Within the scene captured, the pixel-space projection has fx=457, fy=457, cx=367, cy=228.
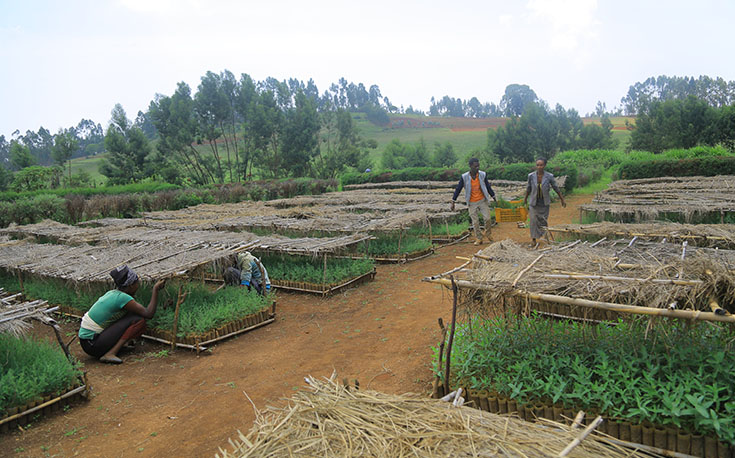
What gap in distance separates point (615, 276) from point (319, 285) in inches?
212

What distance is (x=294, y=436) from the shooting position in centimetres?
261

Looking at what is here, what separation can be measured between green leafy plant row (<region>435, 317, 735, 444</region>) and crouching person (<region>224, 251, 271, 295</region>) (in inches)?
156

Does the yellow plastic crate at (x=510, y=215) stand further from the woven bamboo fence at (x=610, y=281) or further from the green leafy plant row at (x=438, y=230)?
the woven bamboo fence at (x=610, y=281)

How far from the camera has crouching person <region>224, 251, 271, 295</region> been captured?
24.5 ft

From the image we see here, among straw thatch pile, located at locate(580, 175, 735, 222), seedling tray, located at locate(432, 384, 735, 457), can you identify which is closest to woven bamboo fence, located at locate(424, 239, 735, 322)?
seedling tray, located at locate(432, 384, 735, 457)

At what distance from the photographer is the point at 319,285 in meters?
8.23

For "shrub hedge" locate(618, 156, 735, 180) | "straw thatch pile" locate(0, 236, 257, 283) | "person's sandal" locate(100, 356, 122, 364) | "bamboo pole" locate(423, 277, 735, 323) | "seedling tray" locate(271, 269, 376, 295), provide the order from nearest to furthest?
"bamboo pole" locate(423, 277, 735, 323), "person's sandal" locate(100, 356, 122, 364), "straw thatch pile" locate(0, 236, 257, 283), "seedling tray" locate(271, 269, 376, 295), "shrub hedge" locate(618, 156, 735, 180)

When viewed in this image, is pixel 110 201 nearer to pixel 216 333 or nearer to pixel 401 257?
pixel 401 257

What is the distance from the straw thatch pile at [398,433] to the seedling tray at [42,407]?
2.90 m

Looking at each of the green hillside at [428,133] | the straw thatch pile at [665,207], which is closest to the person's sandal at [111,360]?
the straw thatch pile at [665,207]

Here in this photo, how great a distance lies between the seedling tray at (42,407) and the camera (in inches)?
165

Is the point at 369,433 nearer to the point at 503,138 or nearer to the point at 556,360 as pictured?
the point at 556,360

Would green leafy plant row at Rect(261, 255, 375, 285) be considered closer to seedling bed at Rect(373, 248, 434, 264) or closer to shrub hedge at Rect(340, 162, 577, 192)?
seedling bed at Rect(373, 248, 434, 264)

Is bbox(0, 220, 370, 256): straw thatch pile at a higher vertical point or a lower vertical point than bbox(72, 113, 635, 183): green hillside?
lower
